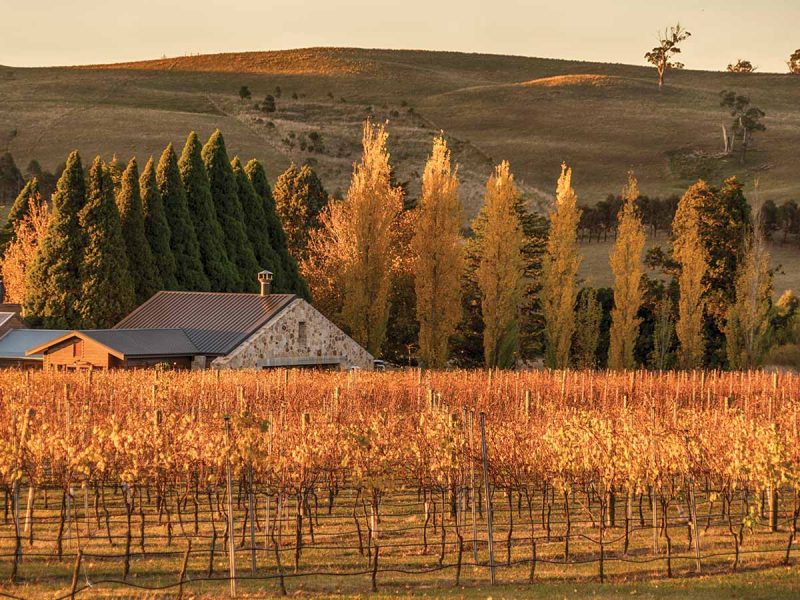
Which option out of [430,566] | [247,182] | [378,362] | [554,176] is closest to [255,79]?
[554,176]

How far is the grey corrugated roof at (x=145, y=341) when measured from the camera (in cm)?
4216

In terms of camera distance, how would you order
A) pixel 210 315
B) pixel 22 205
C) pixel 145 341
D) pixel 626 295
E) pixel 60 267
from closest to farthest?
1. pixel 145 341
2. pixel 210 315
3. pixel 60 267
4. pixel 626 295
5. pixel 22 205

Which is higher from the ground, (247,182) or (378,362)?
(247,182)

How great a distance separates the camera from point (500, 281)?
52500 millimetres

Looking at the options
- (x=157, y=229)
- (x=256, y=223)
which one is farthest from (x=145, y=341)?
(x=256, y=223)

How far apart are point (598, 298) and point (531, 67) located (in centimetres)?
12132

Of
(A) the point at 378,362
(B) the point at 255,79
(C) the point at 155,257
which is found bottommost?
(A) the point at 378,362

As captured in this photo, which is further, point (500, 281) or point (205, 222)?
point (205, 222)

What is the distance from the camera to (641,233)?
54.5 metres

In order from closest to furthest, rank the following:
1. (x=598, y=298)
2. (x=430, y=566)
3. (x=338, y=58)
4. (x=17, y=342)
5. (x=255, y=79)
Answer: (x=430, y=566) → (x=17, y=342) → (x=598, y=298) → (x=255, y=79) → (x=338, y=58)

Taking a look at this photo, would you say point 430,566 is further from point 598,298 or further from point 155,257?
point 598,298

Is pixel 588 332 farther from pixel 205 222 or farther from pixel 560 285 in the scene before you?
pixel 205 222

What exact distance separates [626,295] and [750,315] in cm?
517

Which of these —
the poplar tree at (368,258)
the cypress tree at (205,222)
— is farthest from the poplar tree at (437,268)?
the cypress tree at (205,222)
